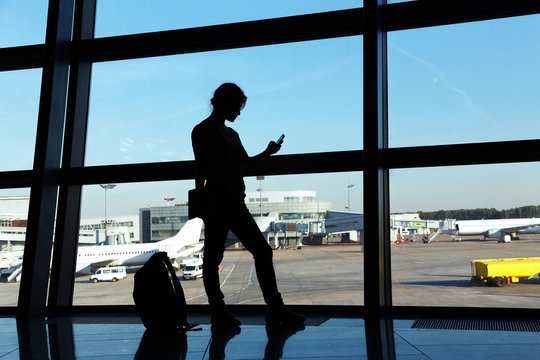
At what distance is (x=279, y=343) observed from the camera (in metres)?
1.61

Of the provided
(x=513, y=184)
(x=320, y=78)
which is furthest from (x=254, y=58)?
(x=513, y=184)

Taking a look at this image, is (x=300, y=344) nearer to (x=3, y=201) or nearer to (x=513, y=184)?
(x=513, y=184)

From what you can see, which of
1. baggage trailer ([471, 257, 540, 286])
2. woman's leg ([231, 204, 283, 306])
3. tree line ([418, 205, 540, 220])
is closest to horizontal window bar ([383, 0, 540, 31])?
tree line ([418, 205, 540, 220])

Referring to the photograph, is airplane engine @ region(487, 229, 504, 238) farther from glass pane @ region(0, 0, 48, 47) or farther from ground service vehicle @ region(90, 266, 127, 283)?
glass pane @ region(0, 0, 48, 47)

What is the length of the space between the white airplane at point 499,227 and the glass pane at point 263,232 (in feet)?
1.72

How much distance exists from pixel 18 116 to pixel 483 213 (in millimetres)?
2830

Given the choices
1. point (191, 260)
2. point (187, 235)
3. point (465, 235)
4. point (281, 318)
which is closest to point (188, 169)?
point (187, 235)

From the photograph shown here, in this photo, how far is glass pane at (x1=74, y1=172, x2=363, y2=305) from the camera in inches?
98.3

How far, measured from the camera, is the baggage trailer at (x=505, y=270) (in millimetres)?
2281

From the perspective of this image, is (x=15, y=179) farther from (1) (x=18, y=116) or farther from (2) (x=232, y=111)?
(2) (x=232, y=111)

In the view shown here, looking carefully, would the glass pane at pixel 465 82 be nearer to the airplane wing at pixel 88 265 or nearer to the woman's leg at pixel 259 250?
the woman's leg at pixel 259 250

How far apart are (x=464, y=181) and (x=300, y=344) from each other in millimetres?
1299

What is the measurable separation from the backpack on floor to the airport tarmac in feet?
2.24

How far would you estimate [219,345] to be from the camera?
160 centimetres
